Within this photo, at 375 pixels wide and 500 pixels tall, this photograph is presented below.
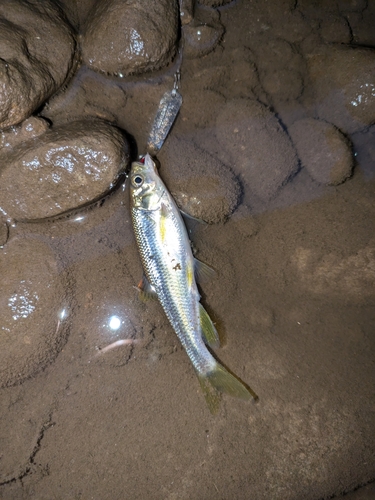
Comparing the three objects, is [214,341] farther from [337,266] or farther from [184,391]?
[337,266]

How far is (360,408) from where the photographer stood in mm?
3590

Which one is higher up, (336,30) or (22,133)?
(336,30)

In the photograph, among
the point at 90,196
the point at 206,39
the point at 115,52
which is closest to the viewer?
the point at 90,196

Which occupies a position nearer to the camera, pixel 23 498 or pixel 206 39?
pixel 23 498

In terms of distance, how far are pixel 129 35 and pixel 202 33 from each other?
858 millimetres

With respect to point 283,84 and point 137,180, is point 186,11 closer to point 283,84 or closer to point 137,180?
point 283,84

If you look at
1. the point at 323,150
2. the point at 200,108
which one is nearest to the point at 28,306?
the point at 200,108

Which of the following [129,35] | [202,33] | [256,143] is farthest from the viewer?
[202,33]

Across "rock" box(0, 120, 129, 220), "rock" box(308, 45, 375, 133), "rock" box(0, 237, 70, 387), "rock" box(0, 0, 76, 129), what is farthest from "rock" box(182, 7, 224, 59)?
"rock" box(0, 237, 70, 387)

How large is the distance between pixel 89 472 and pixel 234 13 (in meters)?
5.27

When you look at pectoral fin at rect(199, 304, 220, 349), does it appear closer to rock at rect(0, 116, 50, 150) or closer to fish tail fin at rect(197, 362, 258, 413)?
fish tail fin at rect(197, 362, 258, 413)

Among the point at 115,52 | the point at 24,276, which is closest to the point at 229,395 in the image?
the point at 24,276

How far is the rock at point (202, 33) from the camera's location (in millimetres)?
3959

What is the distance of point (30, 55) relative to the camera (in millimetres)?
3449
